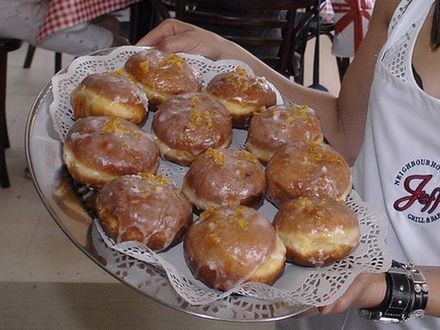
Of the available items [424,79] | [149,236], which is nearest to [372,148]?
[424,79]

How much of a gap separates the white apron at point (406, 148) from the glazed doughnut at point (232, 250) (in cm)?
30

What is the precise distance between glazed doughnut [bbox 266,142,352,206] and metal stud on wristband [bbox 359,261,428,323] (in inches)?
5.8

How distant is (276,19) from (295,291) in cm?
163

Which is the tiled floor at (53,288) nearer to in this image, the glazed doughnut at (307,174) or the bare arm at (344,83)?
the bare arm at (344,83)

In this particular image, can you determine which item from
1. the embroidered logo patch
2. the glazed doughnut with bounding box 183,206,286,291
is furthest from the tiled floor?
the glazed doughnut with bounding box 183,206,286,291

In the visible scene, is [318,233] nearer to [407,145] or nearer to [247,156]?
[247,156]

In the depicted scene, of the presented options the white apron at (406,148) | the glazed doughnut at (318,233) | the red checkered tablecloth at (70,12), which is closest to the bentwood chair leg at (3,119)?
the red checkered tablecloth at (70,12)

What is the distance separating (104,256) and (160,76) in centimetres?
48

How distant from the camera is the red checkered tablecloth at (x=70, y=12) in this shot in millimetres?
2285

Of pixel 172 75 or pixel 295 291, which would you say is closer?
pixel 295 291

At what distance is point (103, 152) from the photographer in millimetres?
998

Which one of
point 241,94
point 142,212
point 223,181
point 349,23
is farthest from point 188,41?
point 349,23

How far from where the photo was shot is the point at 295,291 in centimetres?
84

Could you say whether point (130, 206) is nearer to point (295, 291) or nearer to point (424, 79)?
point (295, 291)
